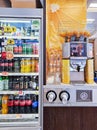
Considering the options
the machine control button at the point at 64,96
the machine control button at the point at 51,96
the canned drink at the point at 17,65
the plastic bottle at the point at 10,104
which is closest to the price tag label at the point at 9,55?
the canned drink at the point at 17,65

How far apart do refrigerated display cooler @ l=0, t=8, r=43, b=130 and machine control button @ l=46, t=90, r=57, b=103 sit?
0.12m

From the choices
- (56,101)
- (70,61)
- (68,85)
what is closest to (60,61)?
(70,61)

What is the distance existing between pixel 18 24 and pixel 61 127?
1183 mm

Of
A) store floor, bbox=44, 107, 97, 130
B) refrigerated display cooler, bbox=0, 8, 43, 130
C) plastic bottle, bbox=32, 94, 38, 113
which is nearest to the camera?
refrigerated display cooler, bbox=0, 8, 43, 130

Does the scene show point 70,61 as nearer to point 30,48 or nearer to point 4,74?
point 30,48

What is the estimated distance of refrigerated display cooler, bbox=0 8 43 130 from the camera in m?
2.08

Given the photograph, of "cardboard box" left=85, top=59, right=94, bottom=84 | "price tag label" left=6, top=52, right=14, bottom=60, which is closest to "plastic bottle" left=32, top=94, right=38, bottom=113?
"price tag label" left=6, top=52, right=14, bottom=60

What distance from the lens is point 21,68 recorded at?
2209 millimetres

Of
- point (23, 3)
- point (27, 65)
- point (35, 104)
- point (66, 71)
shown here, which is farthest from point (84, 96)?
point (23, 3)

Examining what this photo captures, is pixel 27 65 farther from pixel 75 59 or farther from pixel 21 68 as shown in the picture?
pixel 75 59

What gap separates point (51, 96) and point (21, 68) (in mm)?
423

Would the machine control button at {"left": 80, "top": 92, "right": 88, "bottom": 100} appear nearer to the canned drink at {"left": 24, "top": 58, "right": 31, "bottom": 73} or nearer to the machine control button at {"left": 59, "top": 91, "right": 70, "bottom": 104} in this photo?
the machine control button at {"left": 59, "top": 91, "right": 70, "bottom": 104}

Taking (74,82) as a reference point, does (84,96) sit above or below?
below

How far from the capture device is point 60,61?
7.93 feet
